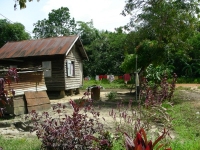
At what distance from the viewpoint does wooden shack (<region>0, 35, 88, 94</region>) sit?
17.6 meters

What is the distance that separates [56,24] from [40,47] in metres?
36.3

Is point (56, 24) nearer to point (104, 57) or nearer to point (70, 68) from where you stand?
point (104, 57)

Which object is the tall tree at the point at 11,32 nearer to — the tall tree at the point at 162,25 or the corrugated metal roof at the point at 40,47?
the corrugated metal roof at the point at 40,47

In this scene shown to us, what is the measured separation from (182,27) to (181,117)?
6.01 m

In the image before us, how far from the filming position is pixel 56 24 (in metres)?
53.5

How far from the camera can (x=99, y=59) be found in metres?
33.7

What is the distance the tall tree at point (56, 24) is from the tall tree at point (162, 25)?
127 ft

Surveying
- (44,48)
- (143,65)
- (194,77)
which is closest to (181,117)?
(143,65)

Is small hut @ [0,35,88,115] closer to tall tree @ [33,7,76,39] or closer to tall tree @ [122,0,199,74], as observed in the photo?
tall tree @ [122,0,199,74]

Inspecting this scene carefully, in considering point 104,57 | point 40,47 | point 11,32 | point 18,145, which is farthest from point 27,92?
point 11,32

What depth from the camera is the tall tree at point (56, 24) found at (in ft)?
173

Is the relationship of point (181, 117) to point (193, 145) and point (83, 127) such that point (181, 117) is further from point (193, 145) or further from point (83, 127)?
point (83, 127)

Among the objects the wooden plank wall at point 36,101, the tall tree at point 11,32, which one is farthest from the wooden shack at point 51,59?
the tall tree at point 11,32

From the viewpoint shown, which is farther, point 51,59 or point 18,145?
point 51,59
